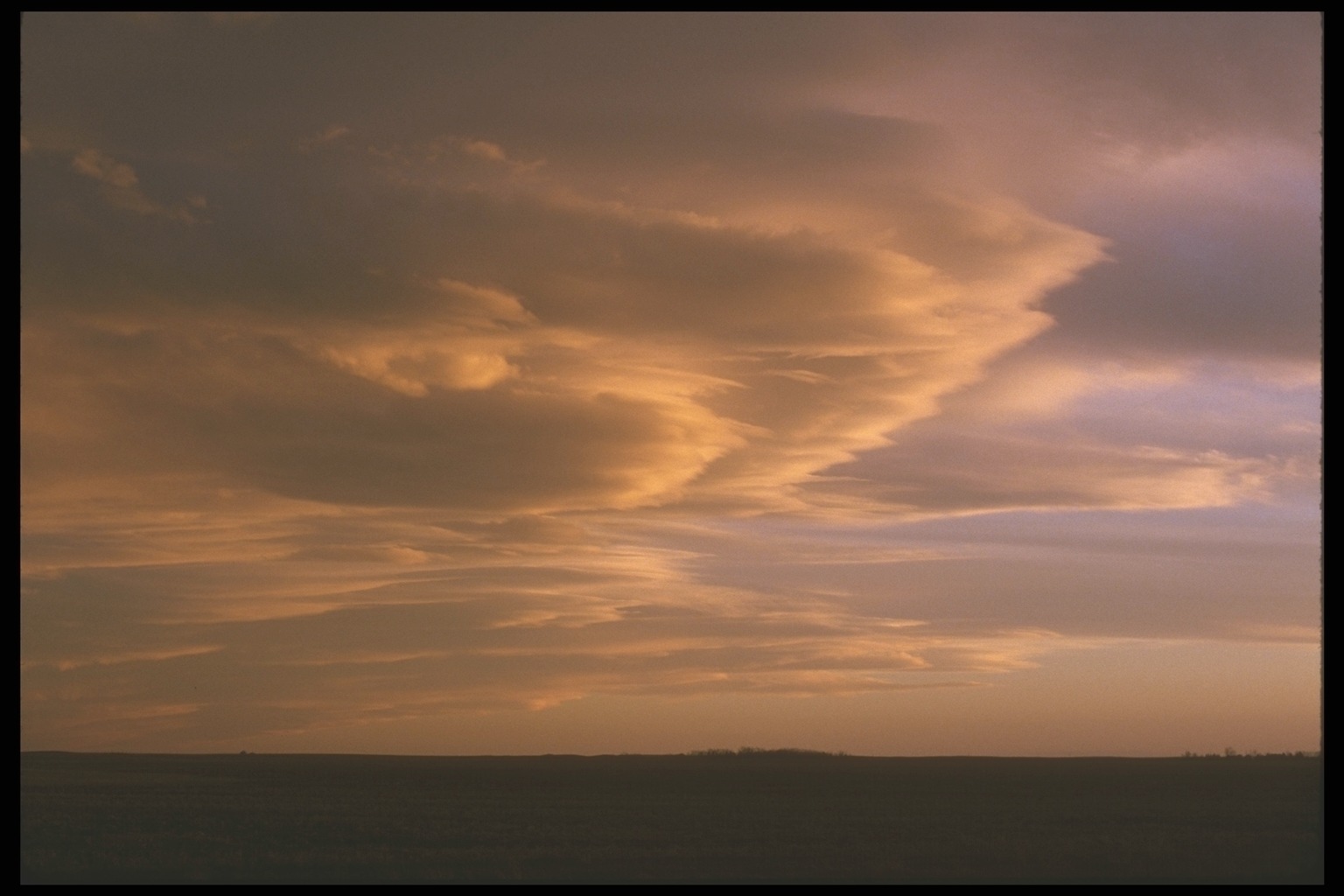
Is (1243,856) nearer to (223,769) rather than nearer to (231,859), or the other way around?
(231,859)

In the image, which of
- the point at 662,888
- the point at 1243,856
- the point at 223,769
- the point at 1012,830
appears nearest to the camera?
the point at 662,888

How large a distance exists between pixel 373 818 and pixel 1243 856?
43.4 meters

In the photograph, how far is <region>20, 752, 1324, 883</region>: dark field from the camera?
4778 centimetres

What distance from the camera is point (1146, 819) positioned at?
7362cm

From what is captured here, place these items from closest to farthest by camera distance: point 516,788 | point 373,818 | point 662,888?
point 662,888 → point 373,818 → point 516,788

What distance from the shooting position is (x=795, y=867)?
162 feet

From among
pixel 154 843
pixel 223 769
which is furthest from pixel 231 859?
pixel 223 769

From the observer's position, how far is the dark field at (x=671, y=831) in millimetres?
47781

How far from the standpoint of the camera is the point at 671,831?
2566 inches
